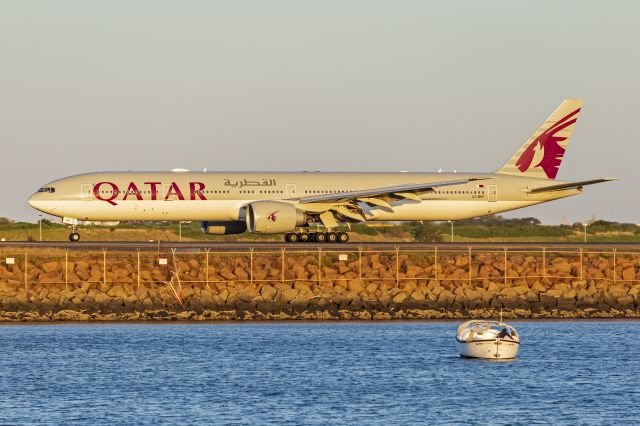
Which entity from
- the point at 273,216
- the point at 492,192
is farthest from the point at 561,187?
the point at 273,216

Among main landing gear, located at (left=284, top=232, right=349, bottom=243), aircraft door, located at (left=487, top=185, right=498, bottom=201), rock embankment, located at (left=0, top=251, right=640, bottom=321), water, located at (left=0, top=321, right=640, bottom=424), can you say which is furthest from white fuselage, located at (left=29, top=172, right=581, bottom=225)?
water, located at (left=0, top=321, right=640, bottom=424)

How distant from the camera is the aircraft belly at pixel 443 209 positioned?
3241 inches

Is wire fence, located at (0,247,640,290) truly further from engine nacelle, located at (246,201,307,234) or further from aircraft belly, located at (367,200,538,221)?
aircraft belly, located at (367,200,538,221)

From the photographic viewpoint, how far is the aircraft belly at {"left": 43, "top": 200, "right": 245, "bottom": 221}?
7744 centimetres

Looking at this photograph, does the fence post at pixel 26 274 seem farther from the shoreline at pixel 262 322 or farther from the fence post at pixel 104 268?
the shoreline at pixel 262 322

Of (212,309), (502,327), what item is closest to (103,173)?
Result: (212,309)

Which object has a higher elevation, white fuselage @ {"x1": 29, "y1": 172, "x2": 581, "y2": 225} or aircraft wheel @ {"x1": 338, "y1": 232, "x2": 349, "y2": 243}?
white fuselage @ {"x1": 29, "y1": 172, "x2": 581, "y2": 225}

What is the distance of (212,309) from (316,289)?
5.34 meters

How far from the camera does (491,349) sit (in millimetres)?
49938

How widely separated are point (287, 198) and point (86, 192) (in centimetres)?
1200

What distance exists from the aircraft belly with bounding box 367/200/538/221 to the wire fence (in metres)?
12.0

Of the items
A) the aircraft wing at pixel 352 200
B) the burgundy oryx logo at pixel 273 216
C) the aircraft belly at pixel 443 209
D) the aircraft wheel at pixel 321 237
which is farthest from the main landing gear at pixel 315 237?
the burgundy oryx logo at pixel 273 216

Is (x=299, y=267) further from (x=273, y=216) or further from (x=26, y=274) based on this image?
(x=26, y=274)

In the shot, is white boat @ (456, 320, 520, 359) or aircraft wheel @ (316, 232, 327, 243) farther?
aircraft wheel @ (316, 232, 327, 243)
